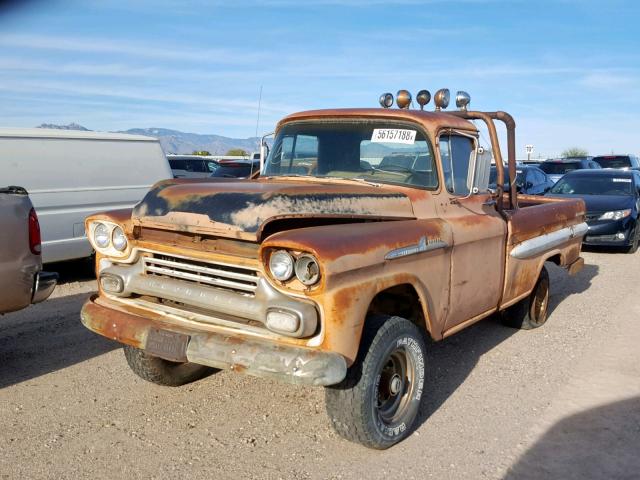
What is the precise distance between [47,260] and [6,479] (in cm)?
455

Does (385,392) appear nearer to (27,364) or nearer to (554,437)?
(554,437)

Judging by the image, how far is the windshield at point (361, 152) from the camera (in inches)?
181

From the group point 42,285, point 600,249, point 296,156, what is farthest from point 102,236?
point 600,249

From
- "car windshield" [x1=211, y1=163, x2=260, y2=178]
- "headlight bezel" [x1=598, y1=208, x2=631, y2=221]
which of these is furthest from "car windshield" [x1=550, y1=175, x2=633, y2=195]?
"car windshield" [x1=211, y1=163, x2=260, y2=178]

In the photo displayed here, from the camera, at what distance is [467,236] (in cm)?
443

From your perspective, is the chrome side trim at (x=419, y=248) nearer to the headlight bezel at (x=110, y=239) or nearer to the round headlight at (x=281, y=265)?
the round headlight at (x=281, y=265)

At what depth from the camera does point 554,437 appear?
3957 mm

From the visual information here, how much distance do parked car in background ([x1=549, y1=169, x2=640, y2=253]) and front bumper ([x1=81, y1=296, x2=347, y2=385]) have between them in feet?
31.8

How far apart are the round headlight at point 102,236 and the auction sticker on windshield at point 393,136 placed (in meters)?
2.05

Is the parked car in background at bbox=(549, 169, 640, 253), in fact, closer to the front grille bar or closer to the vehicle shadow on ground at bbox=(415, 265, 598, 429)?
the vehicle shadow on ground at bbox=(415, 265, 598, 429)

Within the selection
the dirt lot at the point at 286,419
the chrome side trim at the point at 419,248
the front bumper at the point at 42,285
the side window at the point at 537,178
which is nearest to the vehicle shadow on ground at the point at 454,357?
the dirt lot at the point at 286,419

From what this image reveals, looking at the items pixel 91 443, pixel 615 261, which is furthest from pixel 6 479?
pixel 615 261

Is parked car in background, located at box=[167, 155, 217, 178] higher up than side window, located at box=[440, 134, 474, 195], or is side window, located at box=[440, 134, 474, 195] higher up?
side window, located at box=[440, 134, 474, 195]

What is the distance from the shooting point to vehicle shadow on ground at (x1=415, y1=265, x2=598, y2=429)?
457cm
